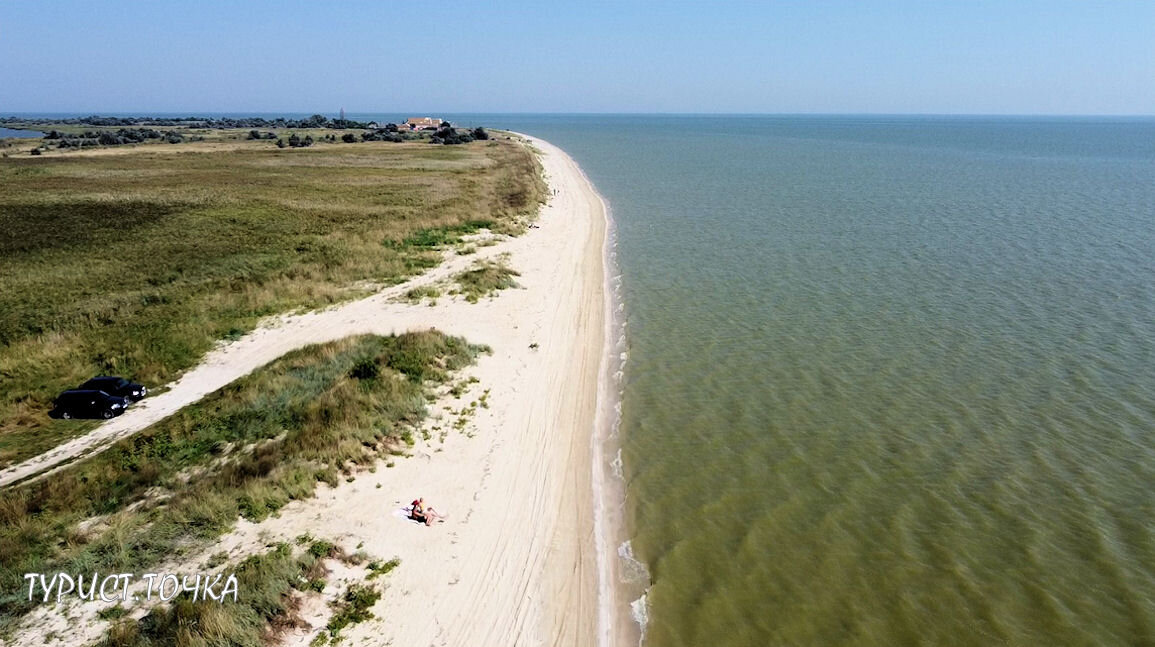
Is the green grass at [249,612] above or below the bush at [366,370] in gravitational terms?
below

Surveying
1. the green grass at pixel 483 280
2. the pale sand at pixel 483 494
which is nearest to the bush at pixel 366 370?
the pale sand at pixel 483 494

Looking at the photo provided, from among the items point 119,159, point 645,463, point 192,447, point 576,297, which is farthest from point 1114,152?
point 119,159

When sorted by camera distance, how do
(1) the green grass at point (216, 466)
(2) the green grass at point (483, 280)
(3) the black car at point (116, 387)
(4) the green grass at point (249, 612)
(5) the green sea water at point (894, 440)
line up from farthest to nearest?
(2) the green grass at point (483, 280), (3) the black car at point (116, 387), (5) the green sea water at point (894, 440), (1) the green grass at point (216, 466), (4) the green grass at point (249, 612)

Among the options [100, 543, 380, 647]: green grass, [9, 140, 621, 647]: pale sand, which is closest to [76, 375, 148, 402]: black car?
[9, 140, 621, 647]: pale sand

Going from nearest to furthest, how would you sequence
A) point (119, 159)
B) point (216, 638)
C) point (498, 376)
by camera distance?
point (216, 638) < point (498, 376) < point (119, 159)

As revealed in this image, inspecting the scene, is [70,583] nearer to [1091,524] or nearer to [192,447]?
[192,447]

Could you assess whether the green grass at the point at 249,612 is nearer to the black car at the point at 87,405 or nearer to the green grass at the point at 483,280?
the black car at the point at 87,405

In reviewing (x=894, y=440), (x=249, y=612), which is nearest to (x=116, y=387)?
(x=249, y=612)
